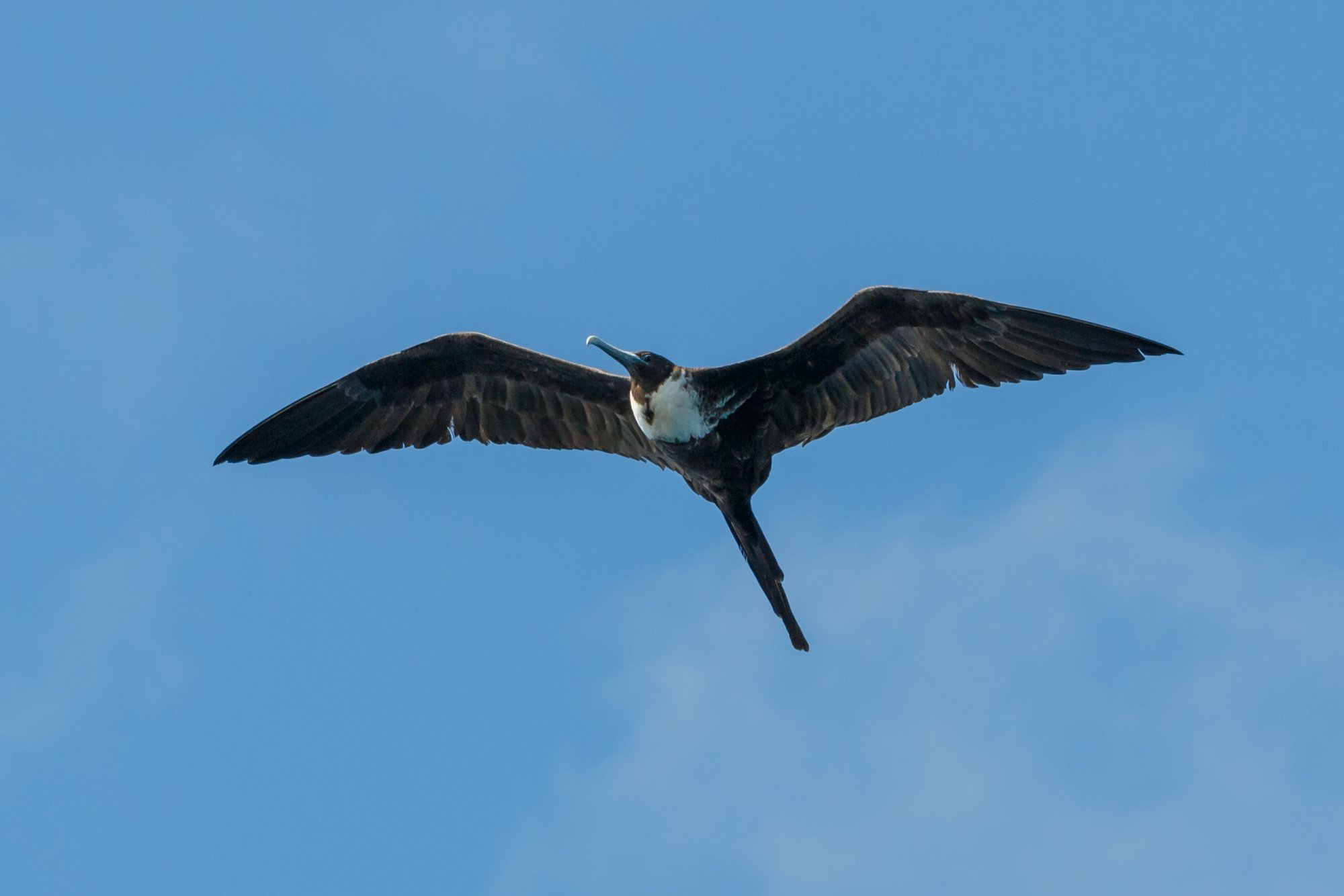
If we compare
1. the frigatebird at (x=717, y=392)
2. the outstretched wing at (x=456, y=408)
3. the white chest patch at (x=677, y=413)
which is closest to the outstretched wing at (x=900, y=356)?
the frigatebird at (x=717, y=392)

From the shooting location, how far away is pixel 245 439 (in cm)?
1288

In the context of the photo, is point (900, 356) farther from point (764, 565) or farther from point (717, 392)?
point (764, 565)

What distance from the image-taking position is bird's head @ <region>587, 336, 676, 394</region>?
12312 millimetres

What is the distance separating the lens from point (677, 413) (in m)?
12.2

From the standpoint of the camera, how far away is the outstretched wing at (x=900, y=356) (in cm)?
1195

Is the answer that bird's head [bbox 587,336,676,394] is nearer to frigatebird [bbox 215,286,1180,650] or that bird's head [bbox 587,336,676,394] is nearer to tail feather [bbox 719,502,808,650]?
frigatebird [bbox 215,286,1180,650]

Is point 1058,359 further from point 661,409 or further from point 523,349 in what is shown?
point 523,349

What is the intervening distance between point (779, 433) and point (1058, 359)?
6.61ft

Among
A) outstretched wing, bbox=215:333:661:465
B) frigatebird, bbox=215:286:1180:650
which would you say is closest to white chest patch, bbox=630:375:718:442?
frigatebird, bbox=215:286:1180:650

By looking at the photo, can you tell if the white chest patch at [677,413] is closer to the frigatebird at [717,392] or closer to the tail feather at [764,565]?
the frigatebird at [717,392]

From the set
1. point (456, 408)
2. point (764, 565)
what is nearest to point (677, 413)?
point (764, 565)

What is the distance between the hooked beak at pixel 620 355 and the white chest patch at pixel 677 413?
9.8 inches

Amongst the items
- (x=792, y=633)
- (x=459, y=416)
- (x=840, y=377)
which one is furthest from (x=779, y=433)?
(x=459, y=416)

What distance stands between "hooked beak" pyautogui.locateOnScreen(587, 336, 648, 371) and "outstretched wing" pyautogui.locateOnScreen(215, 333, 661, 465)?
0.54 m
